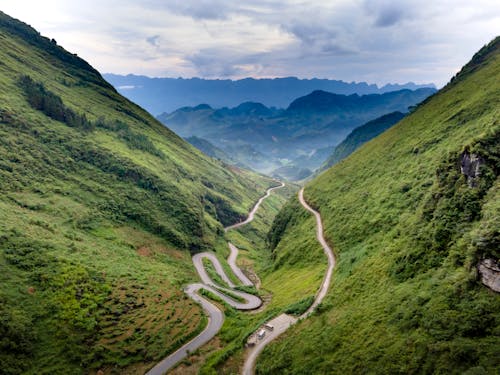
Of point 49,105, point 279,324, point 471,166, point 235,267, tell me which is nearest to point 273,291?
point 279,324

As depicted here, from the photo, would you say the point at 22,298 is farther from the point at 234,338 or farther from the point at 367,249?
the point at 367,249

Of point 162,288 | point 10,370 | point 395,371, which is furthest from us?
point 162,288

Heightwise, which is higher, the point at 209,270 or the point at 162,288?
the point at 162,288

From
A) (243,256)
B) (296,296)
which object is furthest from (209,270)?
(296,296)

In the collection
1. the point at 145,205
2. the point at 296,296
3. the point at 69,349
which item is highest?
the point at 145,205

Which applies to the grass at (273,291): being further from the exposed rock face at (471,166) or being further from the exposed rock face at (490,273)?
the exposed rock face at (471,166)

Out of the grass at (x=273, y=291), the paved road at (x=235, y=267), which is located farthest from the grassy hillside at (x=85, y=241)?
the paved road at (x=235, y=267)

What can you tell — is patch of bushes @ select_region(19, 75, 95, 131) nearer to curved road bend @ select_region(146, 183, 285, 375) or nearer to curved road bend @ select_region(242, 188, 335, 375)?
curved road bend @ select_region(146, 183, 285, 375)
